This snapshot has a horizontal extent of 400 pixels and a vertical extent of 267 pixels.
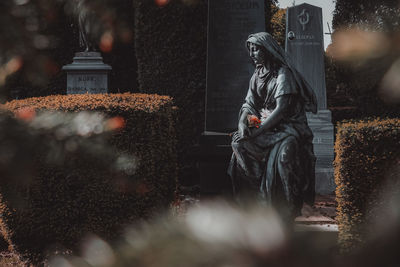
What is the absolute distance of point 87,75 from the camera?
987 centimetres

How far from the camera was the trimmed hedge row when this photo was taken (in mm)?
4035

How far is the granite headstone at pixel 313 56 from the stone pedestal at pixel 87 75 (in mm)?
4916

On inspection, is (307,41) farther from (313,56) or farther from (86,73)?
(86,73)

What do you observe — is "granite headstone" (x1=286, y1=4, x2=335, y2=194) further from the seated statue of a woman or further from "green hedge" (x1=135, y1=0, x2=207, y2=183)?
the seated statue of a woman

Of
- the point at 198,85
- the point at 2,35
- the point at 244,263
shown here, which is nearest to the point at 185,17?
the point at 198,85

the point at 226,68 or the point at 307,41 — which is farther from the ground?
the point at 307,41

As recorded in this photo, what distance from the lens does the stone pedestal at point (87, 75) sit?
977cm

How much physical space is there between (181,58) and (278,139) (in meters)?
5.62

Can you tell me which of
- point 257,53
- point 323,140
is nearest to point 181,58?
point 323,140

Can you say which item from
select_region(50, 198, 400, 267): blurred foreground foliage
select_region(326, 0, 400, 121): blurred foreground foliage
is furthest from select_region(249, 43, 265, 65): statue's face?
select_region(50, 198, 400, 267): blurred foreground foliage

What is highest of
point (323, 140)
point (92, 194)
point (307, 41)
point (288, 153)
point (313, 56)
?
point (307, 41)

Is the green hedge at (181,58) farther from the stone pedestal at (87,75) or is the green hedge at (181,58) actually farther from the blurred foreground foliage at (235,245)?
the blurred foreground foliage at (235,245)

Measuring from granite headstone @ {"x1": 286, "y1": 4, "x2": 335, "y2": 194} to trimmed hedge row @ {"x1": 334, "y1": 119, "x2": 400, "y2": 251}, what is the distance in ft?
12.9

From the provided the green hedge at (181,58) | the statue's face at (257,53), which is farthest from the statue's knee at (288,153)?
the green hedge at (181,58)
